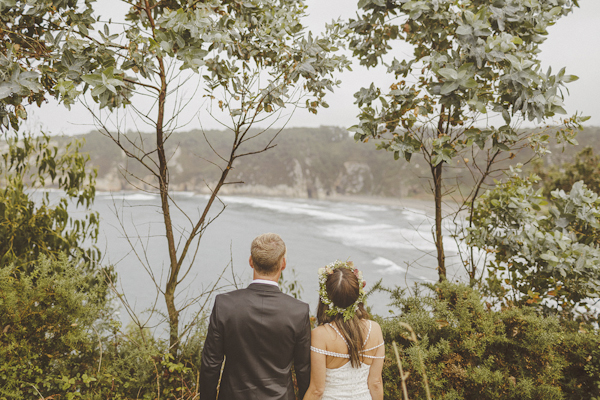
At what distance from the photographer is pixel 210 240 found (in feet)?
54.8

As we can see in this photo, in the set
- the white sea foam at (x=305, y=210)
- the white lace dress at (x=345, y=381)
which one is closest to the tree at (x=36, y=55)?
the white lace dress at (x=345, y=381)

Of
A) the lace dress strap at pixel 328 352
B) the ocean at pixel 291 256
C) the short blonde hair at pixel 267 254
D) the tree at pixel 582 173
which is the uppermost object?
the tree at pixel 582 173

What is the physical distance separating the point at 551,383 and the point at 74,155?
5420 mm

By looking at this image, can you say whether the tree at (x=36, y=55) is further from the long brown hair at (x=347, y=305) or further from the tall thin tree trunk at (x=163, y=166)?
the long brown hair at (x=347, y=305)

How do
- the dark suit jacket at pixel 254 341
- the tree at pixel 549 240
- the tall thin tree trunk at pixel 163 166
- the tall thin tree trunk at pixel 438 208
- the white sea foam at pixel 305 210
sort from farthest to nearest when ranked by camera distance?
the white sea foam at pixel 305 210
the tall thin tree trunk at pixel 438 208
the tree at pixel 549 240
the tall thin tree trunk at pixel 163 166
the dark suit jacket at pixel 254 341

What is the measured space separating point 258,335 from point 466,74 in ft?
7.19

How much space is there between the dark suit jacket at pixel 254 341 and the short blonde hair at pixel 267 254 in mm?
100

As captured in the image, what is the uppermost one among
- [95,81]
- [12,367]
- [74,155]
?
[95,81]

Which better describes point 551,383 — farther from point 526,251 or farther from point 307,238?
point 307,238

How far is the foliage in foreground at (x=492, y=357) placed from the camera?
246 centimetres

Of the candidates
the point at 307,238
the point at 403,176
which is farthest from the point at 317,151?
the point at 307,238

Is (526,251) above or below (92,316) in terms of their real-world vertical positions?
above

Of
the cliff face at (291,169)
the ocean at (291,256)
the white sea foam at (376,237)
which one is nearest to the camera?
the ocean at (291,256)

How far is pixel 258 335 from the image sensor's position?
1.89 m
